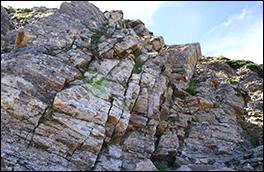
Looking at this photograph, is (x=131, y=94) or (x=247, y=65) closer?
(x=131, y=94)

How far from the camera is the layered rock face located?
333 inches

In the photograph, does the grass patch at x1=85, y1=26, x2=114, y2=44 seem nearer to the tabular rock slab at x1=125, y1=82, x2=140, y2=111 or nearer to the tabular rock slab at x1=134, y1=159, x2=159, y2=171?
the tabular rock slab at x1=125, y1=82, x2=140, y2=111

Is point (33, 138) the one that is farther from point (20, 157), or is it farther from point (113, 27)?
point (113, 27)

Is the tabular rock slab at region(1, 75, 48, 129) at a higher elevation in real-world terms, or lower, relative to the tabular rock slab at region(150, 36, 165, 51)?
lower

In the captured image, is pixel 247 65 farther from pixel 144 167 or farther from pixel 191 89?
pixel 144 167

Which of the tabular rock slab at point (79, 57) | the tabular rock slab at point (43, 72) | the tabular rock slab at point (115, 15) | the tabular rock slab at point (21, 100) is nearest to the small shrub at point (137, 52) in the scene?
the tabular rock slab at point (79, 57)

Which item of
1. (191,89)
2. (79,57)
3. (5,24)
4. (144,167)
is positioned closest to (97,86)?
(79,57)

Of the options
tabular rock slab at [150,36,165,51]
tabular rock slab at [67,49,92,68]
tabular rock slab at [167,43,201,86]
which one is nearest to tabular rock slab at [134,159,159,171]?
tabular rock slab at [67,49,92,68]

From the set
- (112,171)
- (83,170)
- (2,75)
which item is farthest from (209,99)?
(2,75)

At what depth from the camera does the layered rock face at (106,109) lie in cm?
845

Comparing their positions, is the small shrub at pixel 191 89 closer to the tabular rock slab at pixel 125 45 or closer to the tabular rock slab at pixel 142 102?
the tabular rock slab at pixel 142 102

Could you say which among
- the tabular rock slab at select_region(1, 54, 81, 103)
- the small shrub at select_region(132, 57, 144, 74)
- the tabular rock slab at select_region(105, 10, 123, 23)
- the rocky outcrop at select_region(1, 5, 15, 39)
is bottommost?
the tabular rock slab at select_region(1, 54, 81, 103)

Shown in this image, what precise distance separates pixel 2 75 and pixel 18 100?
6.91ft

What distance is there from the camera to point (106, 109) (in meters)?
10.6
